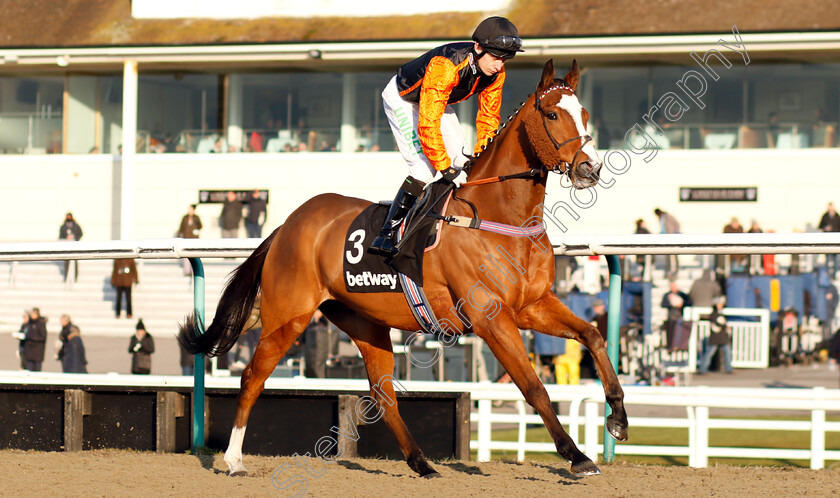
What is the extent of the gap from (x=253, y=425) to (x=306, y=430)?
0.35m

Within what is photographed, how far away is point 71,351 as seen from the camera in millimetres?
11609

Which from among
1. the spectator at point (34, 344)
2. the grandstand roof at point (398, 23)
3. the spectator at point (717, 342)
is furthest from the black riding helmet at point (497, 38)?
the grandstand roof at point (398, 23)

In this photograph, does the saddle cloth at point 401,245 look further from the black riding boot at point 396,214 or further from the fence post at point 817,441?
the fence post at point 817,441

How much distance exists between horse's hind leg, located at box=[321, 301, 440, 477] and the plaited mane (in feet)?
4.70

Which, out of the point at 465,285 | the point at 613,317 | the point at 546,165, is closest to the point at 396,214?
the point at 465,285

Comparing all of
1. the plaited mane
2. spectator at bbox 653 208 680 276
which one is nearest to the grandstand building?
spectator at bbox 653 208 680 276

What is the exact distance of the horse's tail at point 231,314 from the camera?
5.70 meters

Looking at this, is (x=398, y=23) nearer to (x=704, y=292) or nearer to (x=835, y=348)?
(x=704, y=292)

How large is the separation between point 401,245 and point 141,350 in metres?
7.08

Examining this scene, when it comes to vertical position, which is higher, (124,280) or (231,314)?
(231,314)

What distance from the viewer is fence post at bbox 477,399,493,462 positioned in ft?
23.3

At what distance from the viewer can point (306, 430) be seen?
5820mm

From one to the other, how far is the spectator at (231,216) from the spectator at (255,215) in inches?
8.3

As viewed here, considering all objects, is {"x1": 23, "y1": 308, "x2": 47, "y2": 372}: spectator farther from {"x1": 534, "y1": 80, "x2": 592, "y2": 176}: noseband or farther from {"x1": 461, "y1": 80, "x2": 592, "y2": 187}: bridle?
{"x1": 534, "y1": 80, "x2": 592, "y2": 176}: noseband
